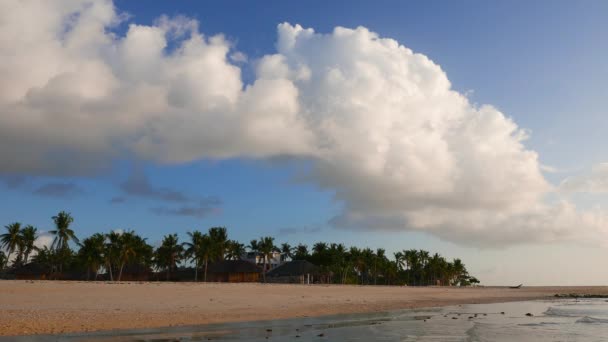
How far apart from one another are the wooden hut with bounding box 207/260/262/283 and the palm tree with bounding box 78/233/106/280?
21.1 meters

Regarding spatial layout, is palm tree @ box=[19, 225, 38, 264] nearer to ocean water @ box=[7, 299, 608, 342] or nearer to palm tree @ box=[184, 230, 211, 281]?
palm tree @ box=[184, 230, 211, 281]

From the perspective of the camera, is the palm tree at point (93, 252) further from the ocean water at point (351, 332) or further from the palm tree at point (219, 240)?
the ocean water at point (351, 332)

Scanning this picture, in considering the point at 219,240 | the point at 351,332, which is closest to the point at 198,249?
the point at 219,240

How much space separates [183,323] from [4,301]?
1317cm

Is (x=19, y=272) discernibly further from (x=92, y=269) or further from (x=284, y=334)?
(x=284, y=334)

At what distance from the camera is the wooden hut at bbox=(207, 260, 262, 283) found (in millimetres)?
98113

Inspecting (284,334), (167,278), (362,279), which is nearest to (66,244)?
(167,278)

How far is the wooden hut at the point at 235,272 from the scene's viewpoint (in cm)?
9811

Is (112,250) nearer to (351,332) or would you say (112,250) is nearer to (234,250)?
(234,250)

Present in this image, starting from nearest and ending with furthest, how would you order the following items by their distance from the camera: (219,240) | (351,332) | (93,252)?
(351,332) → (93,252) → (219,240)

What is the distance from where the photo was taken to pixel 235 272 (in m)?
98.8

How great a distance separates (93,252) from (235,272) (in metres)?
27.2

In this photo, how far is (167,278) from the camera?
353 ft

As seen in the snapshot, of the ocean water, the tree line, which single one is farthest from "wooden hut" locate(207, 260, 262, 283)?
the ocean water
